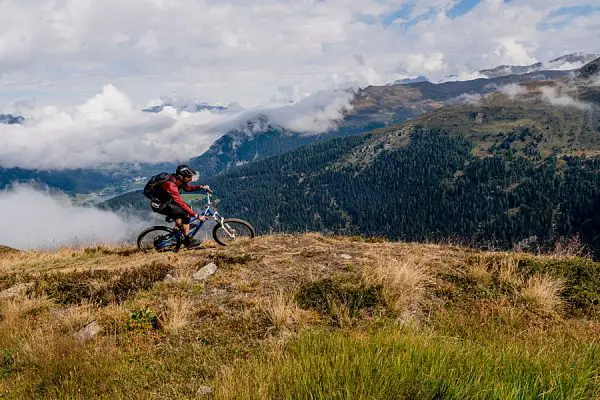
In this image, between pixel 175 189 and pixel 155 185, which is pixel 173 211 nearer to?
pixel 175 189

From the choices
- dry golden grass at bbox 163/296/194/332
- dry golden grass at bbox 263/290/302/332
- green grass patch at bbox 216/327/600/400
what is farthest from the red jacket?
green grass patch at bbox 216/327/600/400

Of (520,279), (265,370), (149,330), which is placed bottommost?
(520,279)

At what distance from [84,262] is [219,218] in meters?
5.71

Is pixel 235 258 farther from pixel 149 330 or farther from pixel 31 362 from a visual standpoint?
pixel 31 362

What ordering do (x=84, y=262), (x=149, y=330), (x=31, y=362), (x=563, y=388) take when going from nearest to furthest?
(x=563, y=388), (x=31, y=362), (x=149, y=330), (x=84, y=262)

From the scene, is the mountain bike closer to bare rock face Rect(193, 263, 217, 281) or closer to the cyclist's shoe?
the cyclist's shoe

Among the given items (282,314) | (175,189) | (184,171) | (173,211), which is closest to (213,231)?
(173,211)

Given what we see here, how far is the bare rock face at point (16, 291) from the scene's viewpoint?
10770 mm

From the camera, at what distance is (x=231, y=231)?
16016mm

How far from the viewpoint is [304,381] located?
368 centimetres

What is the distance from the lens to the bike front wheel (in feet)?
51.9

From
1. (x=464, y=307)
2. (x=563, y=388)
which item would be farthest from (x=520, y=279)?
(x=563, y=388)

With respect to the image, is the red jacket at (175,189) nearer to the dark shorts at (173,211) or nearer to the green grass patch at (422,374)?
the dark shorts at (173,211)

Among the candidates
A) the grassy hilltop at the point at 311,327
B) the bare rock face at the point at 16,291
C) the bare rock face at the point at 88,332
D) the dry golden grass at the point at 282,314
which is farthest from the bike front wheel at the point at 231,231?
the dry golden grass at the point at 282,314
